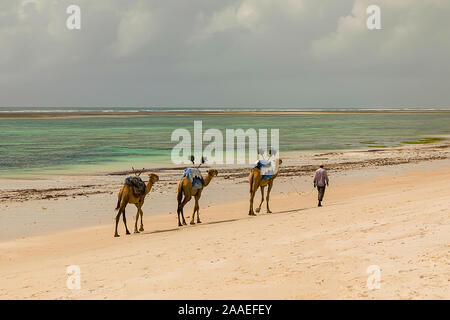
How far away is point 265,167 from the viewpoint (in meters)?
17.9

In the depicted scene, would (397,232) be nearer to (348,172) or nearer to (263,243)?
(263,243)

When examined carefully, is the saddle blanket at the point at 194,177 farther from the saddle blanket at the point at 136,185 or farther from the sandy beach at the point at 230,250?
the saddle blanket at the point at 136,185

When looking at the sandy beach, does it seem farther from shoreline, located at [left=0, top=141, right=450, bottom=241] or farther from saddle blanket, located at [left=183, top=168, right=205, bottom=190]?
saddle blanket, located at [left=183, top=168, right=205, bottom=190]

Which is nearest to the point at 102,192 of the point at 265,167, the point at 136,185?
the point at 136,185

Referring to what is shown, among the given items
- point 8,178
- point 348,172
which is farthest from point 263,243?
point 8,178


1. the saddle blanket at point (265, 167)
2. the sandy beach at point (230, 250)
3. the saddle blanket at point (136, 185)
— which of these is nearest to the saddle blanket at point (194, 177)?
the sandy beach at point (230, 250)

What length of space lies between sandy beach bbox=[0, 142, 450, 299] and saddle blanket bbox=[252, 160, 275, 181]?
1.41 metres

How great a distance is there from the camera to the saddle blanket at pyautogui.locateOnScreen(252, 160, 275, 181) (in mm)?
17797

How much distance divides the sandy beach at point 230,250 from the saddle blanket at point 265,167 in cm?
141

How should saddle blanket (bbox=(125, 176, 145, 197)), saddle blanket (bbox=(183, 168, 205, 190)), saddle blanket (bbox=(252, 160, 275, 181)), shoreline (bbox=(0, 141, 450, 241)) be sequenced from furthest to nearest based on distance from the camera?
1. saddle blanket (bbox=(252, 160, 275, 181))
2. shoreline (bbox=(0, 141, 450, 241))
3. saddle blanket (bbox=(183, 168, 205, 190))
4. saddle blanket (bbox=(125, 176, 145, 197))

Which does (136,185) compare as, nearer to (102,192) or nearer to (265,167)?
(265,167)

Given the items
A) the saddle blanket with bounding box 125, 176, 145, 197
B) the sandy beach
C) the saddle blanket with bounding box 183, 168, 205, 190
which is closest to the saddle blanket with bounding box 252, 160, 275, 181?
the sandy beach

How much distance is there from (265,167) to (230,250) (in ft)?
24.4

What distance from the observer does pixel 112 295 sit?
8320mm
